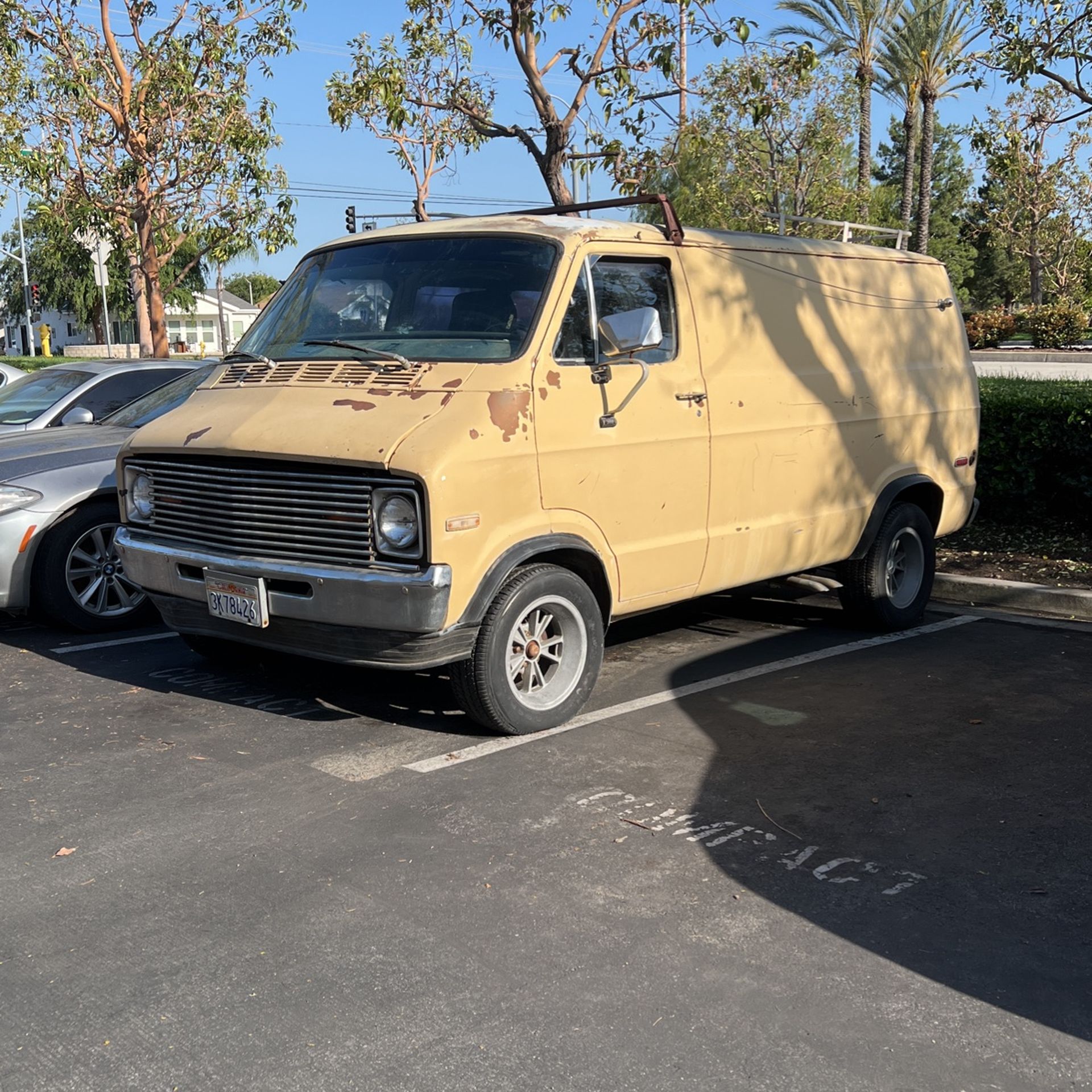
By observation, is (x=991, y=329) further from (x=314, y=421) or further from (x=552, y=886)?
(x=552, y=886)

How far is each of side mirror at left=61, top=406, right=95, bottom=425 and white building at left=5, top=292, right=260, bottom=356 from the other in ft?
270

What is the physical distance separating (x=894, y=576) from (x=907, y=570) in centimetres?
9

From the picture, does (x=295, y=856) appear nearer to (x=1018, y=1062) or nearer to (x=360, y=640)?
(x=360, y=640)

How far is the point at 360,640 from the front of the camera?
5.34 meters

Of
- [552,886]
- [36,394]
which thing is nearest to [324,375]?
[552,886]

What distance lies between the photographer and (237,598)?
5586mm

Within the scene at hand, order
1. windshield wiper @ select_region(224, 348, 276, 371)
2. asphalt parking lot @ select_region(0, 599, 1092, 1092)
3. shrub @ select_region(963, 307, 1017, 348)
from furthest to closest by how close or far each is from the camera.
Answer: shrub @ select_region(963, 307, 1017, 348), windshield wiper @ select_region(224, 348, 276, 371), asphalt parking lot @ select_region(0, 599, 1092, 1092)

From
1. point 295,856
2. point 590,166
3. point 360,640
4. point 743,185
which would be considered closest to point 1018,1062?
point 295,856

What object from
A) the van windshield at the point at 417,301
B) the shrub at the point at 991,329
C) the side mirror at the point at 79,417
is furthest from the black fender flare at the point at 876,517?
the shrub at the point at 991,329

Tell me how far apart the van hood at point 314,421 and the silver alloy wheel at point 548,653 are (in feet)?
3.30

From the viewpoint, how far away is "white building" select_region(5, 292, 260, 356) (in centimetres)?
9350

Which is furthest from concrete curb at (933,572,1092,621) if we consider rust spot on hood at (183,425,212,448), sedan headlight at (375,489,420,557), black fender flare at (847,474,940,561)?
rust spot on hood at (183,425,212,448)

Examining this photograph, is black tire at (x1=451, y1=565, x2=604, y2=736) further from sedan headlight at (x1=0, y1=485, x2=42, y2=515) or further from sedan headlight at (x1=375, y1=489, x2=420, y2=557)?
sedan headlight at (x1=0, y1=485, x2=42, y2=515)

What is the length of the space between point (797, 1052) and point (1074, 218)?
160 feet
